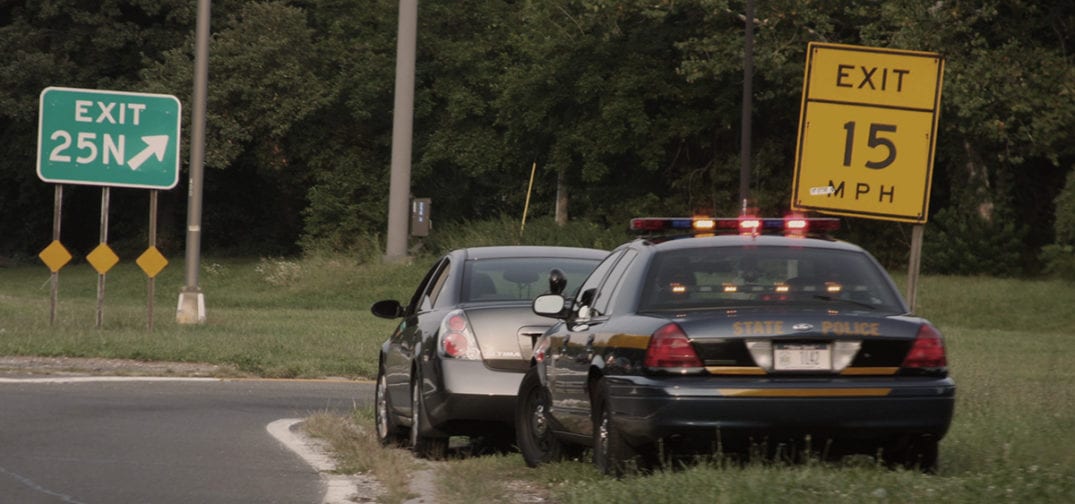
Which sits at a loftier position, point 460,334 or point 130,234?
point 460,334

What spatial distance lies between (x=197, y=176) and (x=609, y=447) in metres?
20.3

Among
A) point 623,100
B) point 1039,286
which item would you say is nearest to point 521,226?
point 623,100

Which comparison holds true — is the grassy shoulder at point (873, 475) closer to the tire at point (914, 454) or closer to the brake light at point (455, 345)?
the tire at point (914, 454)

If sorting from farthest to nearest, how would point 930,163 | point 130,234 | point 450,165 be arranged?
1. point 130,234
2. point 450,165
3. point 930,163

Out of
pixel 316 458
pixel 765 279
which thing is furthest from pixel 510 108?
pixel 765 279

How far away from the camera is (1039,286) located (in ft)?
137

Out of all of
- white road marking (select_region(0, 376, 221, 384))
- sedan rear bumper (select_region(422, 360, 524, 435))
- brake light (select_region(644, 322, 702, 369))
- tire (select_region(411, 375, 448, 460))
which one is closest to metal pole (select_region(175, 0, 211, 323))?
white road marking (select_region(0, 376, 221, 384))

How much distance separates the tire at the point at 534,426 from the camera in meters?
11.0

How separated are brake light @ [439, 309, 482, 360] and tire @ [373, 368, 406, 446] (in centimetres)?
145

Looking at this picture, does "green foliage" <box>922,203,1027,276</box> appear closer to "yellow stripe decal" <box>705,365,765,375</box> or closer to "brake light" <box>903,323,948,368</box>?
"brake light" <box>903,323,948,368</box>

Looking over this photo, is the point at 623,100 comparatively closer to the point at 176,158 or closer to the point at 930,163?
the point at 176,158

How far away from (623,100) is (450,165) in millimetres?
12328

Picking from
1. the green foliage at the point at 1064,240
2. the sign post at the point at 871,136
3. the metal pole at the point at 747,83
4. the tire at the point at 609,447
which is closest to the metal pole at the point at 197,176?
the sign post at the point at 871,136

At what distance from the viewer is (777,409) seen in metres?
8.85
